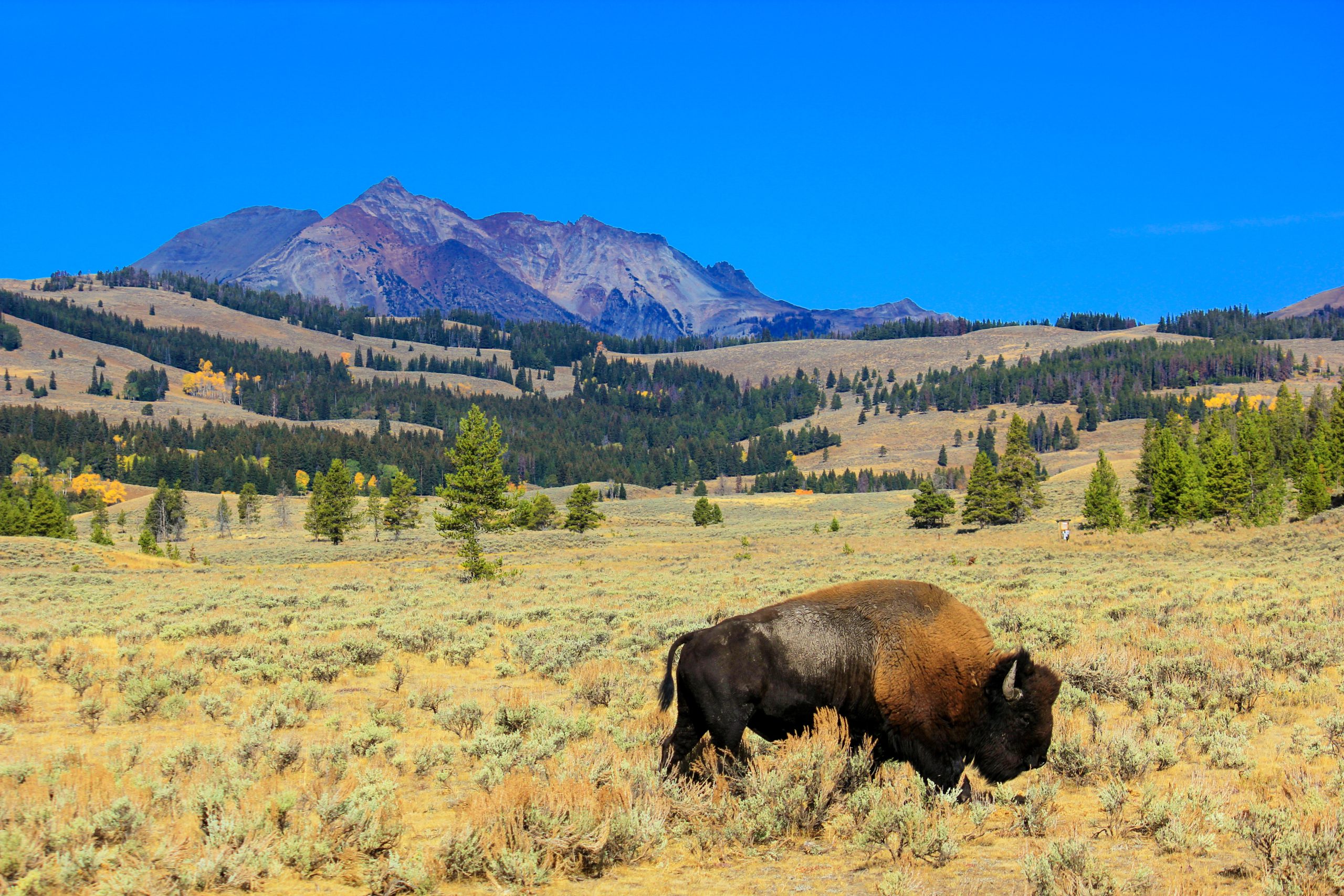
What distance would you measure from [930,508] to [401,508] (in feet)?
158

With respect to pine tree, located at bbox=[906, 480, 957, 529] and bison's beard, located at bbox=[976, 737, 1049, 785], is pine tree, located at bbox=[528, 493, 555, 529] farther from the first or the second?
bison's beard, located at bbox=[976, 737, 1049, 785]

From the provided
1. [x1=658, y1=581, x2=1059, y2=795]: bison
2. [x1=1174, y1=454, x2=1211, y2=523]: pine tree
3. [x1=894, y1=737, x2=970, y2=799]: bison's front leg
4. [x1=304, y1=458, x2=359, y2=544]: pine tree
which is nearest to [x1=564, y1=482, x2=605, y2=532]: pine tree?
[x1=304, y1=458, x2=359, y2=544]: pine tree

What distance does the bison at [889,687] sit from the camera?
6.77 metres

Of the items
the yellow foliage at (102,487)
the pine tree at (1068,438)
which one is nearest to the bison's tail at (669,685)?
the yellow foliage at (102,487)

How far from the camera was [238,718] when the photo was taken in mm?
10156

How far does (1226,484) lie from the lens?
2160 inches

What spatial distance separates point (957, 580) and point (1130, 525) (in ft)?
117

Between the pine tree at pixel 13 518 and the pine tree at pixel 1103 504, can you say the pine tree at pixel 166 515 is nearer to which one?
the pine tree at pixel 13 518

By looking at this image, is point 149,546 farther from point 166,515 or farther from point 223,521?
point 223,521

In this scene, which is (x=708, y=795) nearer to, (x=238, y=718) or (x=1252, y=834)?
(x=1252, y=834)

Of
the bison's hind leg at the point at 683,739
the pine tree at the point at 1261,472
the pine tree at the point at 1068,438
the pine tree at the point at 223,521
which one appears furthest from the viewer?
the pine tree at the point at 1068,438

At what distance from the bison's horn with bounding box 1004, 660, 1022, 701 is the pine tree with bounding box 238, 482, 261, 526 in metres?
109

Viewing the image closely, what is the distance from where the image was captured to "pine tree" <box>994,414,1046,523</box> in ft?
239

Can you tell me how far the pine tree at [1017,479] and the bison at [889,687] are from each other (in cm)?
7000
